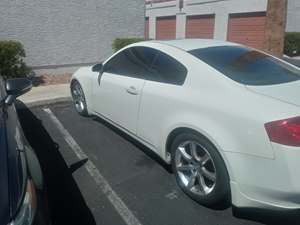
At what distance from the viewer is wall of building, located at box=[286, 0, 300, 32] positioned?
1891cm

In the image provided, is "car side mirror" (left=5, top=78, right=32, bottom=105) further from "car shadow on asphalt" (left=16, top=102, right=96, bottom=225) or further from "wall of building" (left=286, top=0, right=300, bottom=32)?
"wall of building" (left=286, top=0, right=300, bottom=32)

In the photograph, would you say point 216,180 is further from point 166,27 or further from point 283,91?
point 166,27

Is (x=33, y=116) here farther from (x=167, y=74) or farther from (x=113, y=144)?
(x=167, y=74)

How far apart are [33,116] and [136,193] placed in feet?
11.3

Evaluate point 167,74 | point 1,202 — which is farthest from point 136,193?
point 1,202

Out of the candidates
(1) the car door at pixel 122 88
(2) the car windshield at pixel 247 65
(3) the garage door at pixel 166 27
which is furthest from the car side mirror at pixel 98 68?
(3) the garage door at pixel 166 27

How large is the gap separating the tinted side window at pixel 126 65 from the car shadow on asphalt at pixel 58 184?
1.34 meters

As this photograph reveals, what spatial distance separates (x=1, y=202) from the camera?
5.84 feet

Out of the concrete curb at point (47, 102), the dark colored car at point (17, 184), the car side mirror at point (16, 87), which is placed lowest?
the concrete curb at point (47, 102)

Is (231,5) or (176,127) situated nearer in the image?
(176,127)

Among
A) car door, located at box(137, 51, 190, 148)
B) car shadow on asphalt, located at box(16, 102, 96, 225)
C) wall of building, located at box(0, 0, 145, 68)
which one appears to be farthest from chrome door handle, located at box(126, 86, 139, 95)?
wall of building, located at box(0, 0, 145, 68)

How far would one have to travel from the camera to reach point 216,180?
2980mm

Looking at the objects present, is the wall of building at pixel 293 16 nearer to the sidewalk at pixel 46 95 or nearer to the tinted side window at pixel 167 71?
the sidewalk at pixel 46 95

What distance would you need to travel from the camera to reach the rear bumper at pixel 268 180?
8.22 feet
